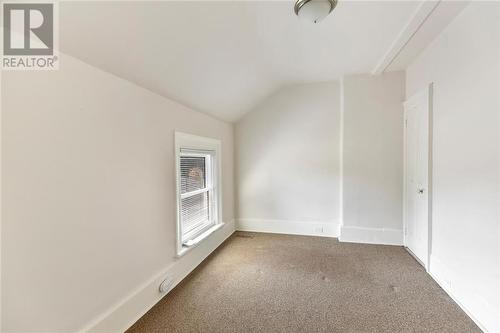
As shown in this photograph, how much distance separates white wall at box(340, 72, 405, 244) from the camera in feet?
11.0

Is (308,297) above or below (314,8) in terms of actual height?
below

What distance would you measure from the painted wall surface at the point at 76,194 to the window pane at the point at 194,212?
0.61 m

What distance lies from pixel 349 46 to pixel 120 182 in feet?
8.83

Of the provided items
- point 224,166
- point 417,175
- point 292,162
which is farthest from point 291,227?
point 417,175

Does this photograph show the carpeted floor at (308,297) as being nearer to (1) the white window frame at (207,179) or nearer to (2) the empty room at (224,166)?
(2) the empty room at (224,166)

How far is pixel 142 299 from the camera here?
191 centimetres

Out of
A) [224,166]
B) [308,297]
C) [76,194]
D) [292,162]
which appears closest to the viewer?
[76,194]

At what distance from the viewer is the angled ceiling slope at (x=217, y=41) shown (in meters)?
1.35

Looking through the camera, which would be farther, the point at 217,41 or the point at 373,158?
the point at 373,158

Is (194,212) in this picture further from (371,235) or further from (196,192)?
(371,235)

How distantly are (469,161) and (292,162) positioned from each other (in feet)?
7.58

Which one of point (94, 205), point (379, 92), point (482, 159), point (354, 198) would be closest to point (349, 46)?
point (379, 92)

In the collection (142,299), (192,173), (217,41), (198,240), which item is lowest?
(142,299)
